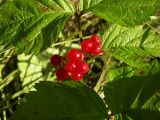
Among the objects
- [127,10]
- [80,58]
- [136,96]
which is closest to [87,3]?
[127,10]

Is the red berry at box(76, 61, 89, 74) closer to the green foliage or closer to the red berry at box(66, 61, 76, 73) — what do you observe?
the red berry at box(66, 61, 76, 73)

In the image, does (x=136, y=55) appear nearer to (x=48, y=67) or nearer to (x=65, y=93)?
(x=65, y=93)

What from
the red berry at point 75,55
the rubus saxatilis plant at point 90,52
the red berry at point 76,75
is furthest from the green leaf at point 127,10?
the red berry at point 76,75

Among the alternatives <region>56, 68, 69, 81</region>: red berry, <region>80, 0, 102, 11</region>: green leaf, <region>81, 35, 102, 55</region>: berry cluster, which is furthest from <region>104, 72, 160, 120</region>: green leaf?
<region>80, 0, 102, 11</region>: green leaf

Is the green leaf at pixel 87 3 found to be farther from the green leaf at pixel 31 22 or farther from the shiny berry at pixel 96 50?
the shiny berry at pixel 96 50

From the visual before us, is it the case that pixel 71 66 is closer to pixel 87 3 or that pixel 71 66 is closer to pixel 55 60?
pixel 55 60

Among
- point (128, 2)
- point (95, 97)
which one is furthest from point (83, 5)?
point (95, 97)

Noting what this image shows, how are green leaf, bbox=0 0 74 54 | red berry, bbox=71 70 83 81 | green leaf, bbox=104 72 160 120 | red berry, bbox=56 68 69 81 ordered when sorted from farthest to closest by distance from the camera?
red berry, bbox=56 68 69 81 → red berry, bbox=71 70 83 81 → green leaf, bbox=0 0 74 54 → green leaf, bbox=104 72 160 120
